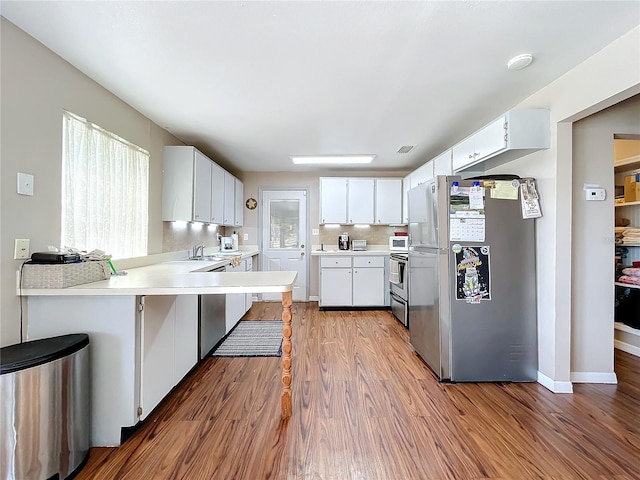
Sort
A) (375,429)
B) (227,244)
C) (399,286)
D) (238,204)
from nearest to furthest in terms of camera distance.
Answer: (375,429)
(399,286)
(227,244)
(238,204)

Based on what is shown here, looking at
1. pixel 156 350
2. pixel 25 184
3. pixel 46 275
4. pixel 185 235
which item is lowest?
pixel 156 350

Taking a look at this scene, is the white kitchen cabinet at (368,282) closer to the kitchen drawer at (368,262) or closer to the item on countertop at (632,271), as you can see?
the kitchen drawer at (368,262)

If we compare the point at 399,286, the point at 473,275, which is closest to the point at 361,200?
the point at 399,286

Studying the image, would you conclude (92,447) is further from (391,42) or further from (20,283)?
(391,42)

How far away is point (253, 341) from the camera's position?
319cm

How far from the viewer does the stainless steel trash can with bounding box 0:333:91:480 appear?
123 centimetres

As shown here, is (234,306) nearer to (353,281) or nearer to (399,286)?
(353,281)

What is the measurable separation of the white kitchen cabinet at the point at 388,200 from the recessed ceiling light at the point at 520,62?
2.90m

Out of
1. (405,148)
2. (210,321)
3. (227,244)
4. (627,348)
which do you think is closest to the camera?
(210,321)

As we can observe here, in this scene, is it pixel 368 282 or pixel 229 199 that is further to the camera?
pixel 368 282

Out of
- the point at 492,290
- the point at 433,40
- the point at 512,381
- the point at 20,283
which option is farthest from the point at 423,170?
the point at 20,283

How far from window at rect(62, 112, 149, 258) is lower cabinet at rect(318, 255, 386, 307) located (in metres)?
2.60

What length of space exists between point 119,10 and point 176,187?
187 centimetres

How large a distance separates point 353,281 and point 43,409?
3683mm
